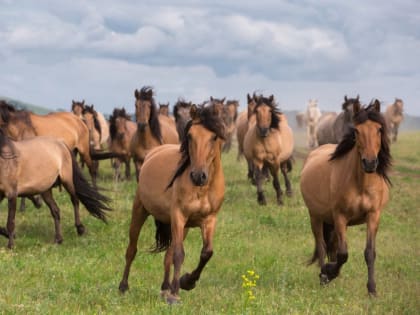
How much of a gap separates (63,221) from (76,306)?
7.80m

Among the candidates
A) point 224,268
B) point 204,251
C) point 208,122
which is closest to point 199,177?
point 208,122

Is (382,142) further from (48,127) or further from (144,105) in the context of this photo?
(48,127)

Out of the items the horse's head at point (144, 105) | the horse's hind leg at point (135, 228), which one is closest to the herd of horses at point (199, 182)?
the horse's hind leg at point (135, 228)

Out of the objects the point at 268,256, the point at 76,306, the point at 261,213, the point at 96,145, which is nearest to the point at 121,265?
the point at 268,256

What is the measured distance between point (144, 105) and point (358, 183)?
10597mm

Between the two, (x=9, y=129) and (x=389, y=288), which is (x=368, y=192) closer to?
(x=389, y=288)

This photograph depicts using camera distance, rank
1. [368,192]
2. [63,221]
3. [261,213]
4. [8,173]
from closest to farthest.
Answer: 1. [368,192]
2. [8,173]
3. [63,221]
4. [261,213]

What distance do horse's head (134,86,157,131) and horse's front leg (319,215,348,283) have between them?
33.9 feet

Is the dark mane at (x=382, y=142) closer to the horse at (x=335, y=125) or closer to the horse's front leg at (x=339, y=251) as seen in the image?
the horse's front leg at (x=339, y=251)

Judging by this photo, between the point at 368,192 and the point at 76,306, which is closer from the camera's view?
the point at 76,306

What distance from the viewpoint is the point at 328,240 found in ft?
38.6

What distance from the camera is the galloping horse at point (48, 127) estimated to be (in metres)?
18.0

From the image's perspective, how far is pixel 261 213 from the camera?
17594 mm

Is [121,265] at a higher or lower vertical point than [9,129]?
lower
